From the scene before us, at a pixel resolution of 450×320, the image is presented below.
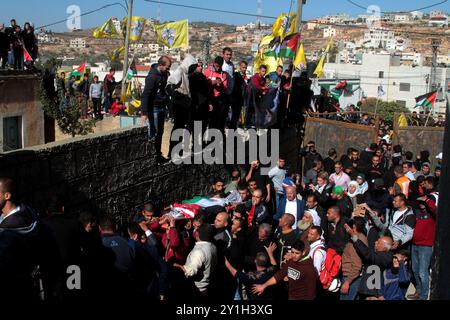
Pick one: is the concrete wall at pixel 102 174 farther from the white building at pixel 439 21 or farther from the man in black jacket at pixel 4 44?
the white building at pixel 439 21

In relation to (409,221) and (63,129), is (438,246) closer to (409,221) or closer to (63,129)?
(409,221)

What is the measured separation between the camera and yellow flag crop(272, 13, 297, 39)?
562 inches

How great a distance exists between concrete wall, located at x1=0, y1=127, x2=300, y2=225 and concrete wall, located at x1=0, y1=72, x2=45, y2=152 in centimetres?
779

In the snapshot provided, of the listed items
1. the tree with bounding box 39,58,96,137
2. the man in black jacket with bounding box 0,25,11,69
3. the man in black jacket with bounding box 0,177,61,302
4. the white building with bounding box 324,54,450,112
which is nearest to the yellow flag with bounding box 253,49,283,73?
the tree with bounding box 39,58,96,137

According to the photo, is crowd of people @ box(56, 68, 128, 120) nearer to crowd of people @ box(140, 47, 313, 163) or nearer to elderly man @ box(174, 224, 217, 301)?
crowd of people @ box(140, 47, 313, 163)

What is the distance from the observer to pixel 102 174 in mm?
7449

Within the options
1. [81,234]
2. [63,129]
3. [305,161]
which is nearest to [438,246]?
[81,234]

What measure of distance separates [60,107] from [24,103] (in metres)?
A: 1.07

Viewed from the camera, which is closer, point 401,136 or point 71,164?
point 71,164

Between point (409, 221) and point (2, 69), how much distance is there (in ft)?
36.6

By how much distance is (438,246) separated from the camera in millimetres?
2594

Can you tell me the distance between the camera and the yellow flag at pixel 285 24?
14272mm

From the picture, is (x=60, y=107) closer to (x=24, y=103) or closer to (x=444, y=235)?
→ (x=24, y=103)

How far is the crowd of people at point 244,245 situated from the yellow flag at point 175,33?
8.26m
